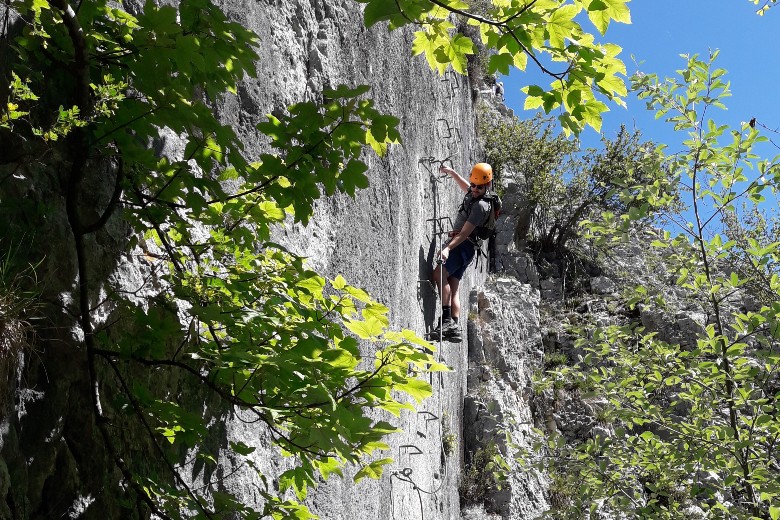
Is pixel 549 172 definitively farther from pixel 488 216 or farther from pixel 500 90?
pixel 488 216

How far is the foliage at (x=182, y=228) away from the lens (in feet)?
5.32

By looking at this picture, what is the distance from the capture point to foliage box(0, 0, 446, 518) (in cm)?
162

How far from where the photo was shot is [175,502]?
1.69 metres

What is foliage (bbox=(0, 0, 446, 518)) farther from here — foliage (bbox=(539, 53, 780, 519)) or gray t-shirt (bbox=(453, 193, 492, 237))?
gray t-shirt (bbox=(453, 193, 492, 237))

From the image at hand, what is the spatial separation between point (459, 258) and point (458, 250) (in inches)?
3.8

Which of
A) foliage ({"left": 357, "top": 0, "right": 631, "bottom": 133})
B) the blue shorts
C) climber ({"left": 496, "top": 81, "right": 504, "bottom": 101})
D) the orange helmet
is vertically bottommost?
foliage ({"left": 357, "top": 0, "right": 631, "bottom": 133})

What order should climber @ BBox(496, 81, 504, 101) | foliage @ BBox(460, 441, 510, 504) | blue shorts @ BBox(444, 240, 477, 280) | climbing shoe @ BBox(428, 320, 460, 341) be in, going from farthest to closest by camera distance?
climber @ BBox(496, 81, 504, 101)
foliage @ BBox(460, 441, 510, 504)
blue shorts @ BBox(444, 240, 477, 280)
climbing shoe @ BBox(428, 320, 460, 341)

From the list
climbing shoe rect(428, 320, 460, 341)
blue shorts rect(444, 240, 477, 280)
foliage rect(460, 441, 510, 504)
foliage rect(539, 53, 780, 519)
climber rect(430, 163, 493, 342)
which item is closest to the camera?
foliage rect(539, 53, 780, 519)

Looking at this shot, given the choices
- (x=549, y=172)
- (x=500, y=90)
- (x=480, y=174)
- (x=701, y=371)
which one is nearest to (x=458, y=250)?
(x=480, y=174)

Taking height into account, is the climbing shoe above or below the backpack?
below

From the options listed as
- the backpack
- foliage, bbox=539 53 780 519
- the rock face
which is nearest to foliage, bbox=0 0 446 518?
the rock face

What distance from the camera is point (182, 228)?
1.94 meters

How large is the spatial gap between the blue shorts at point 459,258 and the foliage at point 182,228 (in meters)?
4.70

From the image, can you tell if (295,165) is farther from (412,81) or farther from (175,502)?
(412,81)
